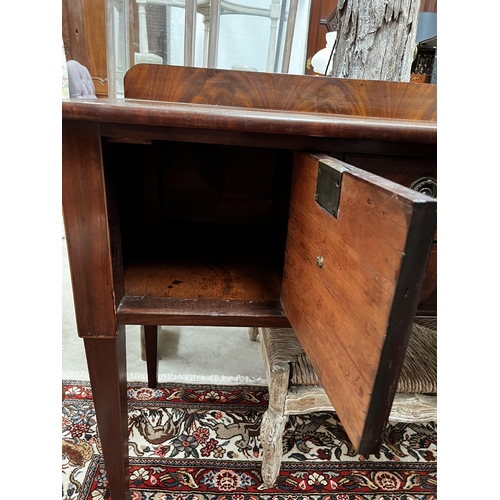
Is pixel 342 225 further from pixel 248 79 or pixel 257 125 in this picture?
pixel 248 79

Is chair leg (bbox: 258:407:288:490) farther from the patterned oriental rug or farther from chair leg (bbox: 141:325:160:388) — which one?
chair leg (bbox: 141:325:160:388)

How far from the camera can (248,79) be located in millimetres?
805

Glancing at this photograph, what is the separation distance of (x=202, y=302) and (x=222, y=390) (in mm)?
623

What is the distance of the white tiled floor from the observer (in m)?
1.18

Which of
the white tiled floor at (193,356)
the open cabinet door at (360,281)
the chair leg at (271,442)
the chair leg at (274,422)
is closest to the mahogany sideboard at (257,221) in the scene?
the open cabinet door at (360,281)

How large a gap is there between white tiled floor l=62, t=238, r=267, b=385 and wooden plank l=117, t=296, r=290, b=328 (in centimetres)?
65

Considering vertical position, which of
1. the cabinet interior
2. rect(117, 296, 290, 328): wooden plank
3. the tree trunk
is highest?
the tree trunk

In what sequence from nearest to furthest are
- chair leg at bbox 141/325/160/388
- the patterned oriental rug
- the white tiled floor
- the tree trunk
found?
1. the patterned oriental rug
2. the tree trunk
3. chair leg at bbox 141/325/160/388
4. the white tiled floor

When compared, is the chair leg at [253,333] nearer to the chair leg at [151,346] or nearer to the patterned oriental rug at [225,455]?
the patterned oriental rug at [225,455]

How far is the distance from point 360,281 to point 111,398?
50cm

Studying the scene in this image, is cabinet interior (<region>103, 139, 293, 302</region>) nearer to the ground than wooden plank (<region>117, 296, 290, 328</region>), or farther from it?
farther from it

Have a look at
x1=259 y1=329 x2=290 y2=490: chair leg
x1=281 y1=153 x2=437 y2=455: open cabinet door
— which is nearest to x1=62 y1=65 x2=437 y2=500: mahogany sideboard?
x1=281 y1=153 x2=437 y2=455: open cabinet door

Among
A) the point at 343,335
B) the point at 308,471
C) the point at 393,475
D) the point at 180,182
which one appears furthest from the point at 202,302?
the point at 393,475

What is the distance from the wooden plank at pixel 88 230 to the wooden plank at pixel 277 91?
420 millimetres
